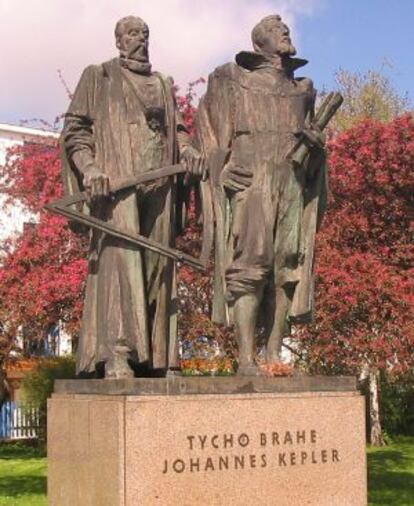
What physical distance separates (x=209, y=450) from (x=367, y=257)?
12.1m

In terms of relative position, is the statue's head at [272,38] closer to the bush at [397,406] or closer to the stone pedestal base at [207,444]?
the stone pedestal base at [207,444]

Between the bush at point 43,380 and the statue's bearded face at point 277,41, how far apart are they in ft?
50.8

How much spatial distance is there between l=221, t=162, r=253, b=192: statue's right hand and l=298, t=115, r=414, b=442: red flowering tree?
9963 millimetres

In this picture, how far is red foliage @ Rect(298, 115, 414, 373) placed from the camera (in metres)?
17.3

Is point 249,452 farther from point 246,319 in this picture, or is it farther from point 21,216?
point 21,216

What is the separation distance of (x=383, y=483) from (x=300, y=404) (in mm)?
9251

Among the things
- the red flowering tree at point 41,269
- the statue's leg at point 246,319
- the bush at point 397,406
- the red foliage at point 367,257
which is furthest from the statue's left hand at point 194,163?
the bush at point 397,406

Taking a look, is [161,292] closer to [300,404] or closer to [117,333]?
[117,333]

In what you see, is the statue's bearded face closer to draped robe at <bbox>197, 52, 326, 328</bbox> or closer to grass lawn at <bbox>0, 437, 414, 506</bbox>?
draped robe at <bbox>197, 52, 326, 328</bbox>

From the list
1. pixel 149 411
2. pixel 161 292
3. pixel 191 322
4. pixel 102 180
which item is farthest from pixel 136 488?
pixel 191 322

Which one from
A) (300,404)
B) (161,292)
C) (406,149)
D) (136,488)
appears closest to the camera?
(136,488)

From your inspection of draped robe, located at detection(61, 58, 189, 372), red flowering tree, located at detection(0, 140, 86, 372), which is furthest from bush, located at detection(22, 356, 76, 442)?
draped robe, located at detection(61, 58, 189, 372)

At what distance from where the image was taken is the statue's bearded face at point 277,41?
24.9 ft

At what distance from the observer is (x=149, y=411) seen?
20.4 ft
